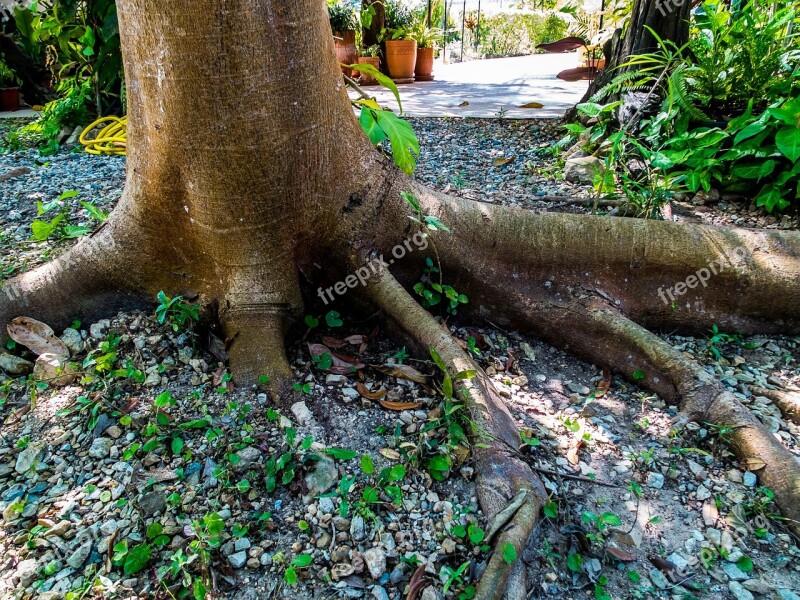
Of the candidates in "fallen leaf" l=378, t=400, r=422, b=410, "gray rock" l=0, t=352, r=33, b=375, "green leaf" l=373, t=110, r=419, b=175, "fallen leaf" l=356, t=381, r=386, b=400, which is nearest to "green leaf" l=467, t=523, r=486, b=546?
"fallen leaf" l=378, t=400, r=422, b=410

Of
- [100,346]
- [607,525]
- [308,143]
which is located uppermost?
[308,143]

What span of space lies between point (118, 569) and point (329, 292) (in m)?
1.42

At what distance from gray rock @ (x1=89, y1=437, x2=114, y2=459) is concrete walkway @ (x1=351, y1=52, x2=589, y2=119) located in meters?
5.74

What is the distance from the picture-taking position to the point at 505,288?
2.85 m

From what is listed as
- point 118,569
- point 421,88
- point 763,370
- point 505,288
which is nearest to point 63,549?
point 118,569

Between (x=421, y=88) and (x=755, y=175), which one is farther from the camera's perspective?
(x=421, y=88)

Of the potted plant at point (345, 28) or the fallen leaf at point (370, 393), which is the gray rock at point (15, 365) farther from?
the potted plant at point (345, 28)

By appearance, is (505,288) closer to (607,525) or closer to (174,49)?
(607,525)

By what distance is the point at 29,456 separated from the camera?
80.7 inches

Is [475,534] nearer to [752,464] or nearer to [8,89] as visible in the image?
[752,464]

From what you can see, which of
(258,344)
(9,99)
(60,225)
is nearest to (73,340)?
(258,344)

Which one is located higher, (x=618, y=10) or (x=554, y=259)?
(x=618, y=10)

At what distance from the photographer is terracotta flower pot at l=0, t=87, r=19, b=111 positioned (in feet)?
28.7

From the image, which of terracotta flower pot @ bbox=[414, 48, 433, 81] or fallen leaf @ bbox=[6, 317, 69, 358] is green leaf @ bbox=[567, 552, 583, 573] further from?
terracotta flower pot @ bbox=[414, 48, 433, 81]
